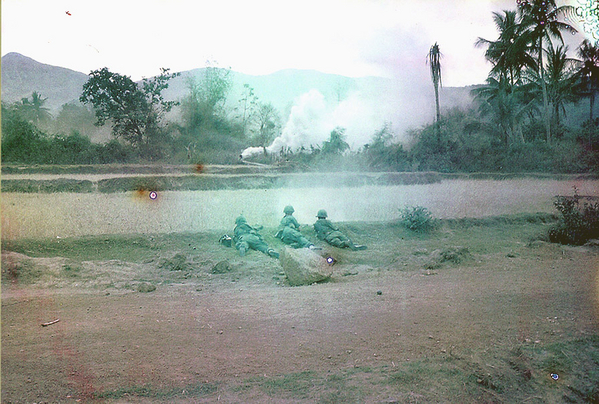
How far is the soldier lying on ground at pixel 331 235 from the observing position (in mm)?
9062

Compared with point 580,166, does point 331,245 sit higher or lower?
lower

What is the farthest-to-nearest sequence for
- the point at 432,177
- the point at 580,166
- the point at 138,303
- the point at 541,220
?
the point at 432,177, the point at 580,166, the point at 541,220, the point at 138,303

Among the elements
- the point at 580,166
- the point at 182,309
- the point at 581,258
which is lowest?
the point at 581,258

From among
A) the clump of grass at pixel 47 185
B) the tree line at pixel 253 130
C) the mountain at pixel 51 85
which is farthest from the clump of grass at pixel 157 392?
the mountain at pixel 51 85

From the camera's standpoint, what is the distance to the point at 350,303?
5082mm

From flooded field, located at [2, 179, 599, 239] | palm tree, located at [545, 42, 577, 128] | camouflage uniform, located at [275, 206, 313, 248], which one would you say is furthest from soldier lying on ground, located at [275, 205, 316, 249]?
palm tree, located at [545, 42, 577, 128]

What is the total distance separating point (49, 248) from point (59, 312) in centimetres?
390

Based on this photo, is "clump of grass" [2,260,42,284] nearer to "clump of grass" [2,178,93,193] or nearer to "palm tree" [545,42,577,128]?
"clump of grass" [2,178,93,193]

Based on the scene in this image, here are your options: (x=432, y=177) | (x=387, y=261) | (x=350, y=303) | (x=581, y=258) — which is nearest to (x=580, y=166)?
(x=432, y=177)

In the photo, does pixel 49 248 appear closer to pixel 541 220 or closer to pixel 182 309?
pixel 182 309

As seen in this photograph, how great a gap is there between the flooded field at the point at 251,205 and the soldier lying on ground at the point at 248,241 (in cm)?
127

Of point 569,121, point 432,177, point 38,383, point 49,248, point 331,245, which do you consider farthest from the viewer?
point 569,121

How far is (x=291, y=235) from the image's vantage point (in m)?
8.89

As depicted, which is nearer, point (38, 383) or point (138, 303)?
point (38, 383)
